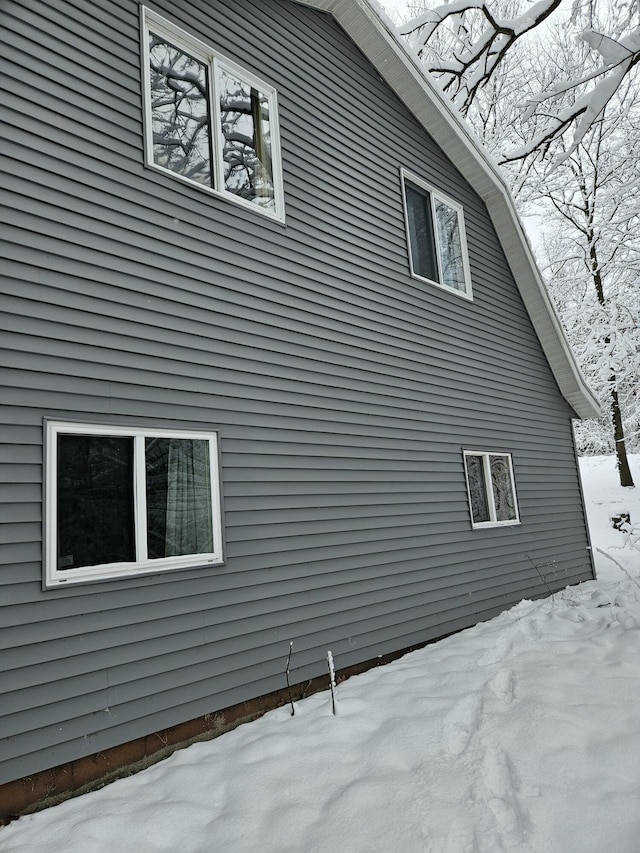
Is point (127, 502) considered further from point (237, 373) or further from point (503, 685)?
point (503, 685)

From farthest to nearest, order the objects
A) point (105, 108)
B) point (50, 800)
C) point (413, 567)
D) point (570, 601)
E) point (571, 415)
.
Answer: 1. point (571, 415)
2. point (570, 601)
3. point (413, 567)
4. point (105, 108)
5. point (50, 800)

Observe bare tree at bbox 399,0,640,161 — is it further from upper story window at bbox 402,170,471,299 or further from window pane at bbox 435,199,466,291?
window pane at bbox 435,199,466,291

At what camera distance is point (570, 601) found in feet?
23.2

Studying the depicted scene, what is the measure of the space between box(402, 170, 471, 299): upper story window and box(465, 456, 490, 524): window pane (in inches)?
86.2

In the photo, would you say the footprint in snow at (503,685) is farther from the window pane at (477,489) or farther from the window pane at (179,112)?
the window pane at (179,112)

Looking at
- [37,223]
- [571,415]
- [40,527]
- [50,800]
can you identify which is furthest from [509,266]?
[50,800]

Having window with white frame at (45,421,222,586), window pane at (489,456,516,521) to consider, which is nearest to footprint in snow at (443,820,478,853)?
window with white frame at (45,421,222,586)

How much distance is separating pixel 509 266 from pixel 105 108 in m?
6.46

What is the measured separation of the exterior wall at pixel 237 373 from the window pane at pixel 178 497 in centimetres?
18

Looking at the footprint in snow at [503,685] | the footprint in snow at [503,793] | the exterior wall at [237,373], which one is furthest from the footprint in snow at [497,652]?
the footprint in snow at [503,793]

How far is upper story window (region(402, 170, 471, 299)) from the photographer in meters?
7.39

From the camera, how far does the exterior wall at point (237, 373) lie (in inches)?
145

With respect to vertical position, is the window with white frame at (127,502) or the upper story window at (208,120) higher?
the upper story window at (208,120)

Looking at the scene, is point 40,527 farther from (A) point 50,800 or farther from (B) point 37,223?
(B) point 37,223
